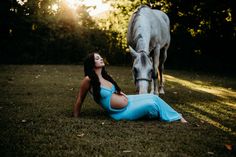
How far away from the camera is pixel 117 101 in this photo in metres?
6.47

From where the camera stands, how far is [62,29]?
2520cm

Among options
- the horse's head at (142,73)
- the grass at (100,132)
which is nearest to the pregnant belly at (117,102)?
the grass at (100,132)

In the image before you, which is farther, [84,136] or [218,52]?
[218,52]

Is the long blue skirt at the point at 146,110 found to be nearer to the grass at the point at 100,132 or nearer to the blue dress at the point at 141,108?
the blue dress at the point at 141,108

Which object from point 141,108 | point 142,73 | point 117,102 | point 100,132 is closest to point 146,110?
point 141,108

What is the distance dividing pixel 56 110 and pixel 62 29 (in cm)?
1869

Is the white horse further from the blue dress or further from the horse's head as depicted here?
the blue dress

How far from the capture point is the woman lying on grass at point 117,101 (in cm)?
636

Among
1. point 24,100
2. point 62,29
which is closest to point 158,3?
point 62,29

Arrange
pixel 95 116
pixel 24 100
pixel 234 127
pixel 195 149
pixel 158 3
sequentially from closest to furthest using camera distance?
pixel 195 149
pixel 234 127
pixel 95 116
pixel 24 100
pixel 158 3

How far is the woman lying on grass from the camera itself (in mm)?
6363

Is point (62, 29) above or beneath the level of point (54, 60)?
above

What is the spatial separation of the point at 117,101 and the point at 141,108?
0.48 meters

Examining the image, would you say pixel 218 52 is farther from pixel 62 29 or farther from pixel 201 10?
pixel 62 29
